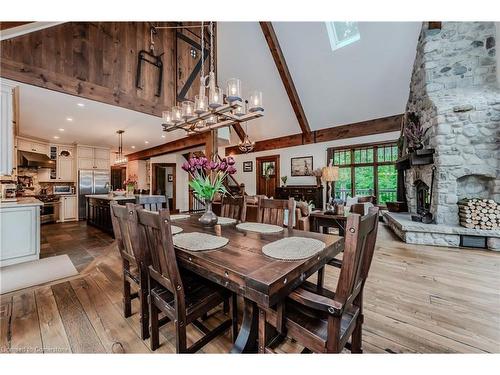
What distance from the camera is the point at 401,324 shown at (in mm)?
1607

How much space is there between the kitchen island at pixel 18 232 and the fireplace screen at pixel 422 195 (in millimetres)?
6367

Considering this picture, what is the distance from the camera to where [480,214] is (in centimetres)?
329

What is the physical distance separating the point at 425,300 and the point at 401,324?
1.79 feet

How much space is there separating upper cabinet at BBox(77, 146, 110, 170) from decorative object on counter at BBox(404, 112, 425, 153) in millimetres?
8630

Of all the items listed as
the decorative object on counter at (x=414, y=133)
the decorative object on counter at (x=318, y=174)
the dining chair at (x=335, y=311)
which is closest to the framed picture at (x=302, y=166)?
the decorative object on counter at (x=318, y=174)

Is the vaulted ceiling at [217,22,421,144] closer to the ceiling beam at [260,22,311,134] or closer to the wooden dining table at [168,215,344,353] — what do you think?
the ceiling beam at [260,22,311,134]

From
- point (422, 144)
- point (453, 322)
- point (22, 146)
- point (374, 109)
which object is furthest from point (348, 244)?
point (22, 146)

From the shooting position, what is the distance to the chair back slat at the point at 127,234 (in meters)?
1.41

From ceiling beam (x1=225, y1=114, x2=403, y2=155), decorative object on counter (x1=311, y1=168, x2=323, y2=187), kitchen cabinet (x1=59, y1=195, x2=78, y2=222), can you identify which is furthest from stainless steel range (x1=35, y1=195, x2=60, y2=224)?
decorative object on counter (x1=311, y1=168, x2=323, y2=187)

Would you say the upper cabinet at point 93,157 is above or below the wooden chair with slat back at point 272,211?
above

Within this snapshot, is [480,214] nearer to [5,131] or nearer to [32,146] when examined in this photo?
[5,131]

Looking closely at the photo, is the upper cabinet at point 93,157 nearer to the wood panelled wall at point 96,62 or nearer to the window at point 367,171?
the wood panelled wall at point 96,62

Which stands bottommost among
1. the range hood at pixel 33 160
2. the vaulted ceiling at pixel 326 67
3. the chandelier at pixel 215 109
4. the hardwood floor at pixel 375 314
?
the hardwood floor at pixel 375 314
